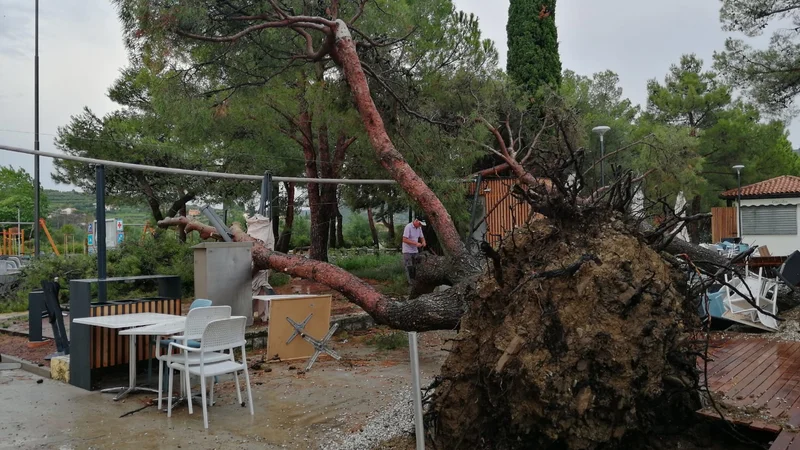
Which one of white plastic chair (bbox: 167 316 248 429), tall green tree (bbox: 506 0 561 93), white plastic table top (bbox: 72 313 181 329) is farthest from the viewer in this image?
tall green tree (bbox: 506 0 561 93)

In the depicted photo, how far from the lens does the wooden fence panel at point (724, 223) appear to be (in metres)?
25.7

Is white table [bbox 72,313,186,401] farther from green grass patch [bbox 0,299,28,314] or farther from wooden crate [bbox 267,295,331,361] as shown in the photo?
green grass patch [bbox 0,299,28,314]

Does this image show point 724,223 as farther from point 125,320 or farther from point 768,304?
point 125,320

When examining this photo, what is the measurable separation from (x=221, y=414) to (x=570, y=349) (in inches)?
127

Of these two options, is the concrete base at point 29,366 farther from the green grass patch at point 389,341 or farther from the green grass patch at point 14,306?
the green grass patch at point 14,306

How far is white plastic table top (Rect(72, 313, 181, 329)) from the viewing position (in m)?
5.67

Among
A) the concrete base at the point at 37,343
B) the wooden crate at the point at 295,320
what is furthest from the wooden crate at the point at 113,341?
the concrete base at the point at 37,343

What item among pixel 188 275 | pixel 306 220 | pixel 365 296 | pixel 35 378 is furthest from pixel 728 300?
pixel 306 220

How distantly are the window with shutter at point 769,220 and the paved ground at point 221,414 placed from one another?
21809mm

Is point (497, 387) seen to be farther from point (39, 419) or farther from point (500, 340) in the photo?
point (39, 419)

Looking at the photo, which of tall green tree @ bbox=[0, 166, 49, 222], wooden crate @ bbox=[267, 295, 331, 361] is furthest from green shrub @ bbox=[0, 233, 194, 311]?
tall green tree @ bbox=[0, 166, 49, 222]

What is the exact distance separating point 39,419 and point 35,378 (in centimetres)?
193

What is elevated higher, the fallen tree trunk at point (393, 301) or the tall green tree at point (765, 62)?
the tall green tree at point (765, 62)

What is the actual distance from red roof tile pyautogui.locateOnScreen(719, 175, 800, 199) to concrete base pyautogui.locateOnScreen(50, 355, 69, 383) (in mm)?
24649
